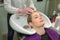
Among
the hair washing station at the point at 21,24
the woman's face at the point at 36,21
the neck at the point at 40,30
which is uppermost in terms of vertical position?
the woman's face at the point at 36,21

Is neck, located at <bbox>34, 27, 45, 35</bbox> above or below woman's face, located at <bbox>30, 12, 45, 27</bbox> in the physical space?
below

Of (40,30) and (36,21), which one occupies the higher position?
(36,21)

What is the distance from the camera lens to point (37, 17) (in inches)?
57.6

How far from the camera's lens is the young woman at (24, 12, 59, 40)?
1.43 m

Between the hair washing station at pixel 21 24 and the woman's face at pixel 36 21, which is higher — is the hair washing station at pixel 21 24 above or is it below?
below

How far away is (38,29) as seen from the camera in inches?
58.4

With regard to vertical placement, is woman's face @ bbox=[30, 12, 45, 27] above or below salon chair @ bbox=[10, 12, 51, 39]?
above

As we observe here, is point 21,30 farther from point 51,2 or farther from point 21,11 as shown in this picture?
point 51,2

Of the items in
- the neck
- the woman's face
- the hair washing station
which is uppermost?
the woman's face

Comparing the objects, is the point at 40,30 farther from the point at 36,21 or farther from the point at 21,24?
the point at 21,24

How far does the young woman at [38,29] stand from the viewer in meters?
1.43

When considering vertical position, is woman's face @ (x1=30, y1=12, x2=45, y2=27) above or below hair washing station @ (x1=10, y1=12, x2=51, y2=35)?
above

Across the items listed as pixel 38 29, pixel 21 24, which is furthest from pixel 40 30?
pixel 21 24

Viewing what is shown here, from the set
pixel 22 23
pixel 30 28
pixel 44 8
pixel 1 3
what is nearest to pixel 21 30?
pixel 30 28
